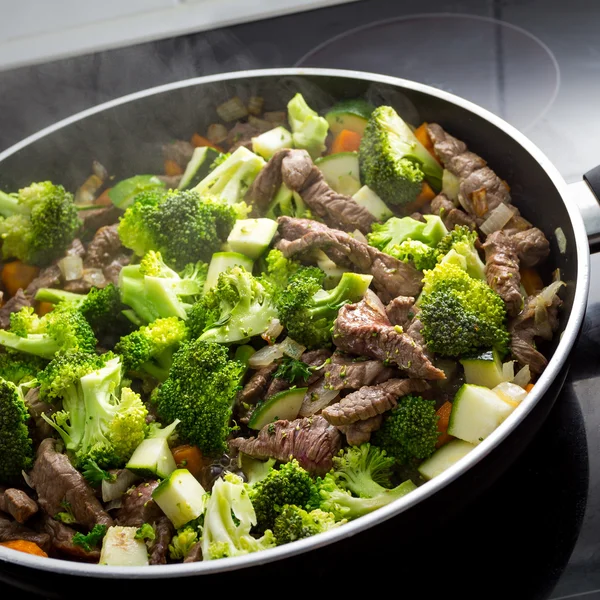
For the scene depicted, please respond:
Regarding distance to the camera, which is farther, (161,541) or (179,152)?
(179,152)

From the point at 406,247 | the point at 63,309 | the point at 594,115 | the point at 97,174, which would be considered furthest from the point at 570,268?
the point at 97,174

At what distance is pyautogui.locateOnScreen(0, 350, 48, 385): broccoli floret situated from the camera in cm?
228

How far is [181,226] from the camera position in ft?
7.96

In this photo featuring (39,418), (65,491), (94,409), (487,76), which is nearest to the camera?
(65,491)

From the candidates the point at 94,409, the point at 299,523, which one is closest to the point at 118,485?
the point at 94,409

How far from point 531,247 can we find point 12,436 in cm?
155

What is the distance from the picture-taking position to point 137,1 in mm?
3643

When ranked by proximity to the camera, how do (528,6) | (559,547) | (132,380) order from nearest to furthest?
(559,547), (132,380), (528,6)

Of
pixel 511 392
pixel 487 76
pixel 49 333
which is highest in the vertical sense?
pixel 487 76

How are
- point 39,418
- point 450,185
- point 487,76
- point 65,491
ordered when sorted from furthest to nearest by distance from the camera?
point 487,76, point 450,185, point 39,418, point 65,491

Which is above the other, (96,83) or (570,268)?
(96,83)

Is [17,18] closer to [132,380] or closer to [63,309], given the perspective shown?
[63,309]

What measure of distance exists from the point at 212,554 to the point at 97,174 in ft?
5.91

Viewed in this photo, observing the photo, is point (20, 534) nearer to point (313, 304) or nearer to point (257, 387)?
point (257, 387)
